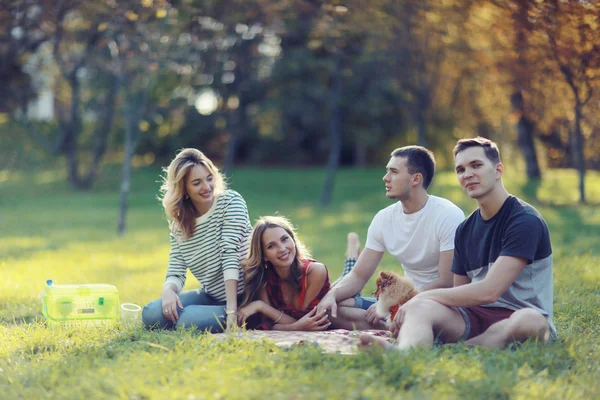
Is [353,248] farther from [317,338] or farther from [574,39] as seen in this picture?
[574,39]

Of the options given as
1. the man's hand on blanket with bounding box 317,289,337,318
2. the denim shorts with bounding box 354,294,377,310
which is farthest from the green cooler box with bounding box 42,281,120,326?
the denim shorts with bounding box 354,294,377,310

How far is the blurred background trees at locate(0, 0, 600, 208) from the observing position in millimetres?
10883

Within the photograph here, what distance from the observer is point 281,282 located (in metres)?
5.62

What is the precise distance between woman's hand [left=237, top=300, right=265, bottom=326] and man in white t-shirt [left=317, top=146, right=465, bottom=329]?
1.48 ft

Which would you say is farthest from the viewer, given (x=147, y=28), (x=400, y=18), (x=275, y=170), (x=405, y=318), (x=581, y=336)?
(x=275, y=170)

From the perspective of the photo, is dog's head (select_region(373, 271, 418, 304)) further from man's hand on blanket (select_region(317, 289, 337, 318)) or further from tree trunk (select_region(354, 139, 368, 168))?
tree trunk (select_region(354, 139, 368, 168))

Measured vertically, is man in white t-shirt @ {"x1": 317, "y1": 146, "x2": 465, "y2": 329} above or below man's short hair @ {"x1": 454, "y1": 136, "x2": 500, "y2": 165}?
below

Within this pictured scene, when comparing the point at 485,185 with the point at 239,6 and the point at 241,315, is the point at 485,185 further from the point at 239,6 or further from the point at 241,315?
the point at 239,6

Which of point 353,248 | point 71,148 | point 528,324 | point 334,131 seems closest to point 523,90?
point 334,131

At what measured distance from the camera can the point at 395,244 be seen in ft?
18.0

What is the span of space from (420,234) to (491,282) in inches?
44.1

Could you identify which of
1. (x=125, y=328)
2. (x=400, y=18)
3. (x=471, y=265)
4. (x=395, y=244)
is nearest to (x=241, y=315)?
(x=125, y=328)

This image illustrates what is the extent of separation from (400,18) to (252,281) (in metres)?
10.8

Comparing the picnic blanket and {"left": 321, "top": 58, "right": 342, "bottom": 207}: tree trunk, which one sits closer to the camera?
the picnic blanket
